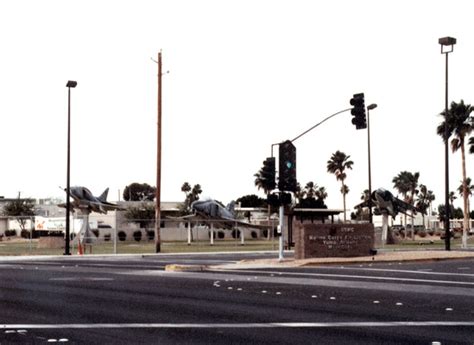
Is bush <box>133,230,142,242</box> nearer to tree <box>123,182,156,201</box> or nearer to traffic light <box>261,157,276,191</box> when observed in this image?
traffic light <box>261,157,276,191</box>

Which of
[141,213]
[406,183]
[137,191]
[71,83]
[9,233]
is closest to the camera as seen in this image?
[71,83]

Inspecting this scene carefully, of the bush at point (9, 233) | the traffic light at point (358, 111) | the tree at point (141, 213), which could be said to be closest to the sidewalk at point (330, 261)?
the traffic light at point (358, 111)

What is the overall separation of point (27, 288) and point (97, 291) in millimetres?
2245

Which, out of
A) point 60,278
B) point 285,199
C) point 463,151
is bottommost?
point 60,278

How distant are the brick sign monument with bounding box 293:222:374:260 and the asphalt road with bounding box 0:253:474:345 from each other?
8.38 meters

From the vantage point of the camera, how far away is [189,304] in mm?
16906

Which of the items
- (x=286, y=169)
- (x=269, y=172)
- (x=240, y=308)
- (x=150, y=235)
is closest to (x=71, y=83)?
(x=269, y=172)

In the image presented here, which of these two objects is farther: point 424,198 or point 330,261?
point 424,198

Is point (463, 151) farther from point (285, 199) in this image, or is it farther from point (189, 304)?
point (189, 304)

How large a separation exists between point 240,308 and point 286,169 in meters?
18.0

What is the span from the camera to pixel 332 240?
120 ft

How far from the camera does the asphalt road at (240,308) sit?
1192 centimetres

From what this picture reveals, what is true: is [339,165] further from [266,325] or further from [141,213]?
[266,325]

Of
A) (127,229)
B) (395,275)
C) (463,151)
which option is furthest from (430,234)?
(395,275)
